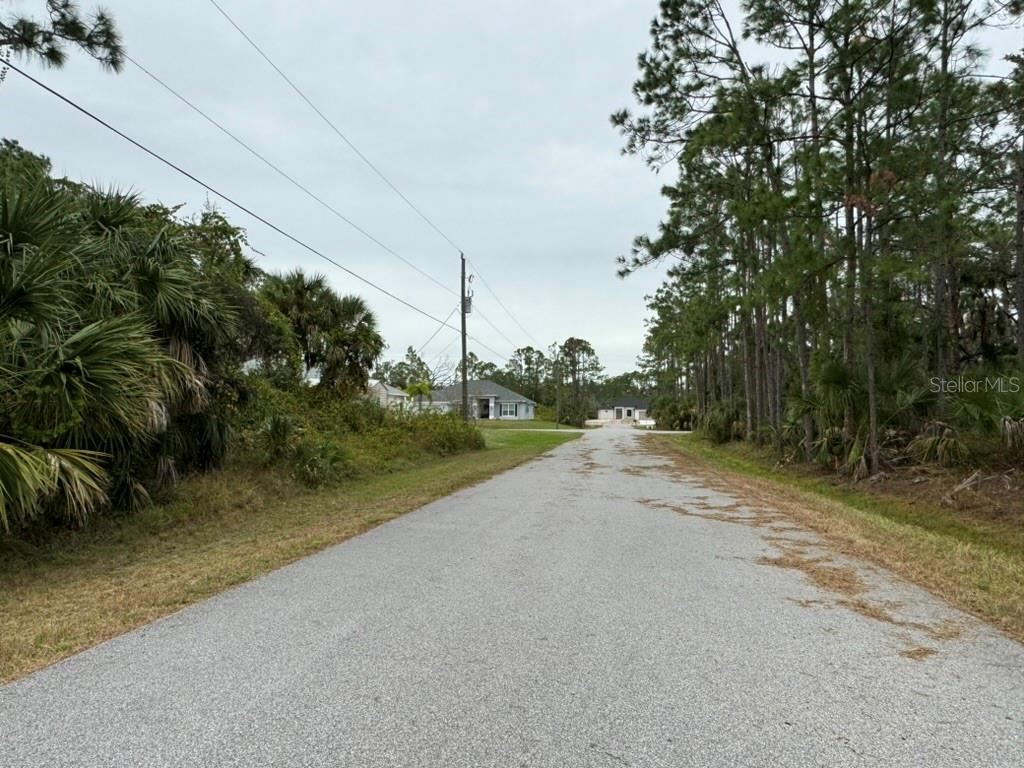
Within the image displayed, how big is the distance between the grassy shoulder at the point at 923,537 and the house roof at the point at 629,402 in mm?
91383

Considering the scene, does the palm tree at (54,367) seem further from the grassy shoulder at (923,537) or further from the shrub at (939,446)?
the shrub at (939,446)

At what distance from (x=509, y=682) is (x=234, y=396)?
896 cm

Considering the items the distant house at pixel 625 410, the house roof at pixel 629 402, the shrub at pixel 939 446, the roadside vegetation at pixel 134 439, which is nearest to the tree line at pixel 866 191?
the shrub at pixel 939 446

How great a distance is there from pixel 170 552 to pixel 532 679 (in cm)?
547

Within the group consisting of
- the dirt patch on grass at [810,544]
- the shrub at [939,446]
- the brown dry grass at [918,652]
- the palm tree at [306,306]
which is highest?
the palm tree at [306,306]

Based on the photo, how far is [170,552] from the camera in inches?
283

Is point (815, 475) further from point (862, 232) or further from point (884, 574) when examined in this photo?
point (884, 574)

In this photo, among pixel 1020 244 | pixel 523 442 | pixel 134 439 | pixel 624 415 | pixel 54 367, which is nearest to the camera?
pixel 54 367

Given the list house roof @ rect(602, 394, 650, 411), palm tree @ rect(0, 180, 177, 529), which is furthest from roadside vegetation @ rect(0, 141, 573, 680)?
house roof @ rect(602, 394, 650, 411)

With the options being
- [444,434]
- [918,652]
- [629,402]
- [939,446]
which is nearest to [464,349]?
[444,434]

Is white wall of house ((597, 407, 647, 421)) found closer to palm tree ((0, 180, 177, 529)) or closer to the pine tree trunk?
the pine tree trunk

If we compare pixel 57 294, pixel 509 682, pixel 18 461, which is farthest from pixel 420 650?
pixel 57 294

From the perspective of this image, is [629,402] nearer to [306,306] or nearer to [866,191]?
[306,306]

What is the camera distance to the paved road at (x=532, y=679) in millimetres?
2688
